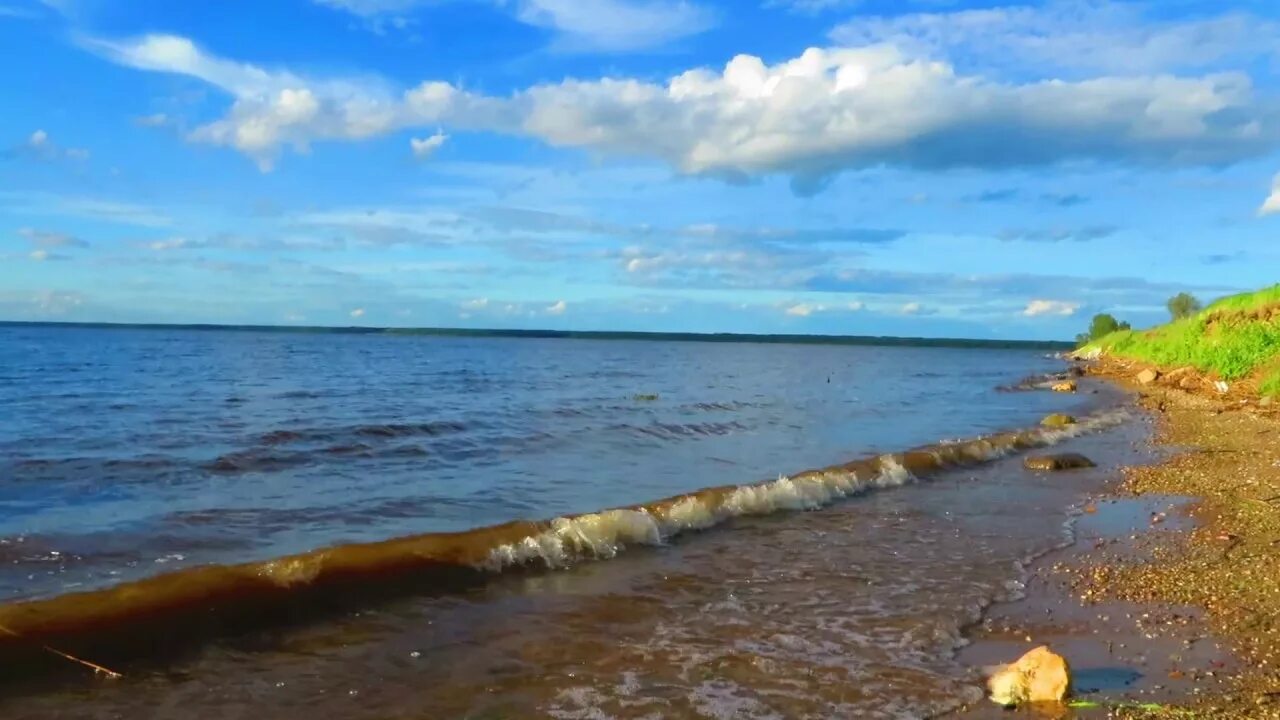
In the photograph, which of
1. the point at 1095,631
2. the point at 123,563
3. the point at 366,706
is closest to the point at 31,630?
the point at 123,563

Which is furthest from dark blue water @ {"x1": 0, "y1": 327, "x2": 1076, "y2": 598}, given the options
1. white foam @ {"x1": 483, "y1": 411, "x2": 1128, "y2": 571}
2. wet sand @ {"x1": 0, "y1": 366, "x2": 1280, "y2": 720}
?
wet sand @ {"x1": 0, "y1": 366, "x2": 1280, "y2": 720}

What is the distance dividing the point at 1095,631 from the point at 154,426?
75.5ft

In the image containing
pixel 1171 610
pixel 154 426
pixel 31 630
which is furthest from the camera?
pixel 154 426

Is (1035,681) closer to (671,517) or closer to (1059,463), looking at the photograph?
(671,517)

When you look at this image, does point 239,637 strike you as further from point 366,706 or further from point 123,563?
point 123,563

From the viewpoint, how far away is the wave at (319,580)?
7.89 meters

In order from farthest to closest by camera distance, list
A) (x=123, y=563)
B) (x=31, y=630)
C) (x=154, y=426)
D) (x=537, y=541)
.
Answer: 1. (x=154, y=426)
2. (x=537, y=541)
3. (x=123, y=563)
4. (x=31, y=630)

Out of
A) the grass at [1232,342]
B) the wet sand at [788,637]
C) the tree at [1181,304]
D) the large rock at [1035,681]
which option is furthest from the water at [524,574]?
the tree at [1181,304]

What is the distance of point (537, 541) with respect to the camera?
11.2m

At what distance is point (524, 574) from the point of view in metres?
10.5

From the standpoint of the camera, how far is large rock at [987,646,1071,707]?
248 inches

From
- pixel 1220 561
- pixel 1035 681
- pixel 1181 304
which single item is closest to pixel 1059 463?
pixel 1220 561

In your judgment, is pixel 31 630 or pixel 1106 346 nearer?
pixel 31 630

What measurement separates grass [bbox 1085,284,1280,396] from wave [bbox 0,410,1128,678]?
24.5 meters
